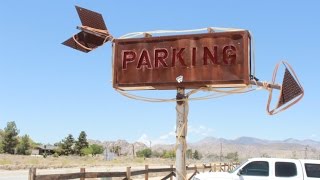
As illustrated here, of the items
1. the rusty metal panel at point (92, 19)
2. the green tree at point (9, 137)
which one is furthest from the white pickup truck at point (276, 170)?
the green tree at point (9, 137)

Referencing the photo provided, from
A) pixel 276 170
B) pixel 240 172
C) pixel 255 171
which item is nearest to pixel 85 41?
pixel 240 172

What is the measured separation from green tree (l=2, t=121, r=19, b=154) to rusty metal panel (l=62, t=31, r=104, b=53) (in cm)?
10722

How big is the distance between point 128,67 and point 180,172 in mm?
2155

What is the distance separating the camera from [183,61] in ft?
28.9

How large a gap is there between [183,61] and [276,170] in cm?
654

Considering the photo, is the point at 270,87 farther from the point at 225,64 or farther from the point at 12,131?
the point at 12,131

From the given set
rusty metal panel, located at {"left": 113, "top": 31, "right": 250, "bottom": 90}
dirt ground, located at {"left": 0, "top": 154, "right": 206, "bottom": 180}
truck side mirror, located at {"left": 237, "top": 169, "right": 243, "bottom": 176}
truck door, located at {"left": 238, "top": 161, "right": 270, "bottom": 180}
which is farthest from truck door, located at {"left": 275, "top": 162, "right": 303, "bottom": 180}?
dirt ground, located at {"left": 0, "top": 154, "right": 206, "bottom": 180}

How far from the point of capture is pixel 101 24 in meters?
9.56

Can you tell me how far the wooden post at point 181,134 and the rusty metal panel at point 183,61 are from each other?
30cm

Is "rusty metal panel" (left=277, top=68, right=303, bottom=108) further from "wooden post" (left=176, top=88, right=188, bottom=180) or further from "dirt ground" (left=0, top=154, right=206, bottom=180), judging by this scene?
"dirt ground" (left=0, top=154, right=206, bottom=180)

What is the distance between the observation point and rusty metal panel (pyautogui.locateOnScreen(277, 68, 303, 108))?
349 inches

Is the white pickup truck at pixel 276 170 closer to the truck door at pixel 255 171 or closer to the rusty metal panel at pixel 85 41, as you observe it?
the truck door at pixel 255 171

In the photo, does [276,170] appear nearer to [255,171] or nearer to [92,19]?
[255,171]

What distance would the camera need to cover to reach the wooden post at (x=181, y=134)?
28.9 ft
